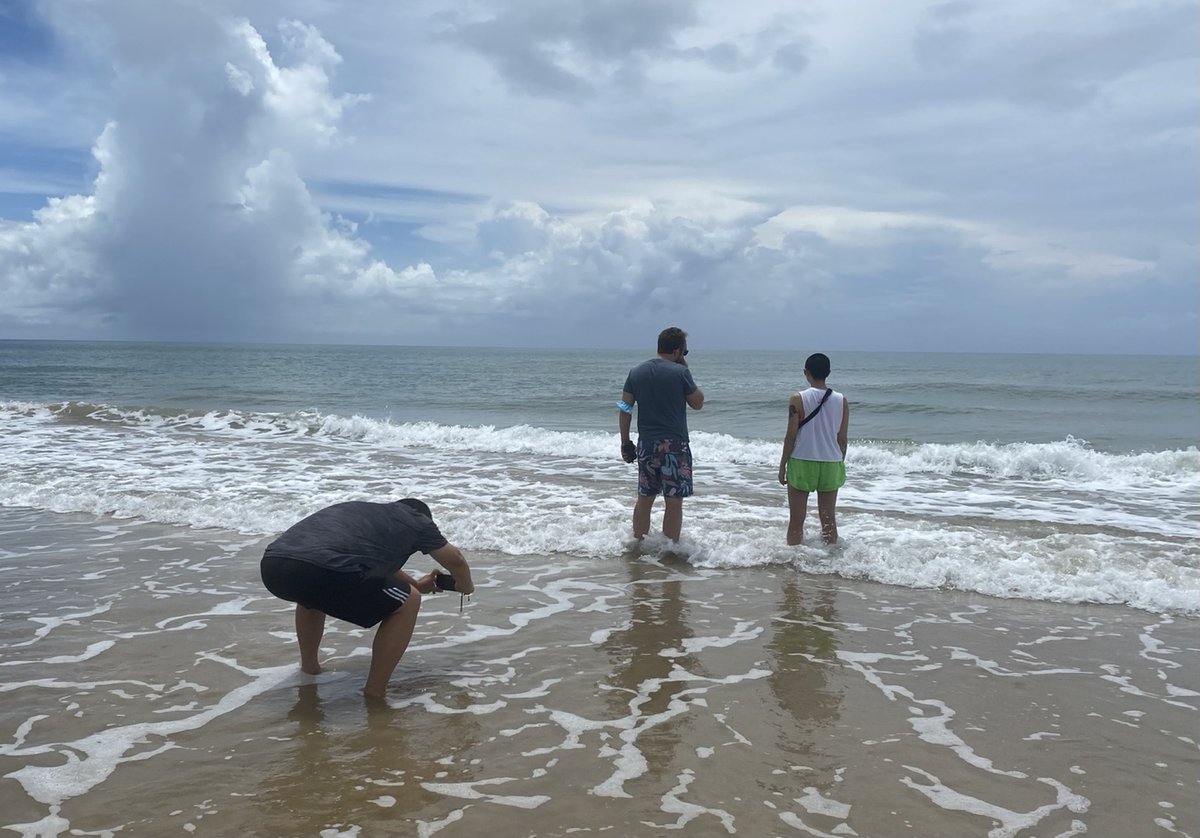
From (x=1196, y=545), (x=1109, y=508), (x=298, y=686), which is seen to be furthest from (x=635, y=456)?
(x=1109, y=508)

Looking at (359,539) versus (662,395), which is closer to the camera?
(359,539)

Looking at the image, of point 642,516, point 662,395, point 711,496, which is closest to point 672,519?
point 642,516

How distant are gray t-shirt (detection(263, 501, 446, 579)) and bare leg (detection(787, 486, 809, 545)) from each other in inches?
162

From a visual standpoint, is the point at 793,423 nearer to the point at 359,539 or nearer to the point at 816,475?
the point at 816,475


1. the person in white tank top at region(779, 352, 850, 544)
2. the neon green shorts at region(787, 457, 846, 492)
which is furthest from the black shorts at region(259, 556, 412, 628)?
the neon green shorts at region(787, 457, 846, 492)

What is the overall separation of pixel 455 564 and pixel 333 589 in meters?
0.69

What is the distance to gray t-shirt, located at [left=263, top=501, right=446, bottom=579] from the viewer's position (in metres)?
4.07

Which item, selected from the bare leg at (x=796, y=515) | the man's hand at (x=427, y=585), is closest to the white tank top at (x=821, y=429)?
the bare leg at (x=796, y=515)

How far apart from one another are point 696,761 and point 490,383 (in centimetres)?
4038

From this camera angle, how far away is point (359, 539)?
164 inches

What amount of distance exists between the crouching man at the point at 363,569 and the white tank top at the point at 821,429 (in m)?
3.95

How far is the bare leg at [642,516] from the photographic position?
305 inches

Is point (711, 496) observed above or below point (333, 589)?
below

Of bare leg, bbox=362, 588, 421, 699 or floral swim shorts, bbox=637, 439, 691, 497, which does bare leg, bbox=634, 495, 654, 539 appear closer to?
floral swim shorts, bbox=637, 439, 691, 497
